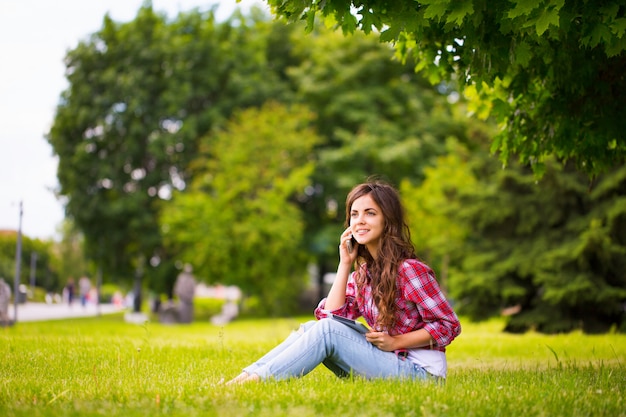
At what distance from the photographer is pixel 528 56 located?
5035mm

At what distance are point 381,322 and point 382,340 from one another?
118mm

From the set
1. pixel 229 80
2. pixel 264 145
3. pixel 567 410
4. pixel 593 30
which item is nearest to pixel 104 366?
pixel 567 410

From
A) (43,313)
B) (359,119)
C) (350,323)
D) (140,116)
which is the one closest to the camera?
(350,323)

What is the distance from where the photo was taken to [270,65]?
107 feet

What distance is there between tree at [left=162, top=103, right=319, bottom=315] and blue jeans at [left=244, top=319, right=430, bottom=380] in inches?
801

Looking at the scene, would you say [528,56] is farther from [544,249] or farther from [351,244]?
[544,249]

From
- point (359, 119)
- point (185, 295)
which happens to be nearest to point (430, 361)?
point (185, 295)

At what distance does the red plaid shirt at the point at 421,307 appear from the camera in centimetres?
441

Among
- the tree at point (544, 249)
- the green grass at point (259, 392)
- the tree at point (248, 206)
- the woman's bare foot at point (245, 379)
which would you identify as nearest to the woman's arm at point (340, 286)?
the green grass at point (259, 392)

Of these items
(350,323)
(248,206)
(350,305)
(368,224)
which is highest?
(248,206)

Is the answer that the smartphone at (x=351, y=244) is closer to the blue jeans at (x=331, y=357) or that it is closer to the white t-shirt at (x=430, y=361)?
the blue jeans at (x=331, y=357)

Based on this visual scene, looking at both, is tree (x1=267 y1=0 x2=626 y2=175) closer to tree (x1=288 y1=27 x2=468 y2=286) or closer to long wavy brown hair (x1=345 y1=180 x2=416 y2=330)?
long wavy brown hair (x1=345 y1=180 x2=416 y2=330)

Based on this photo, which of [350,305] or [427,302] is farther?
[350,305]

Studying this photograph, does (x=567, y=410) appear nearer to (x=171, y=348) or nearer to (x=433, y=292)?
(x=433, y=292)
